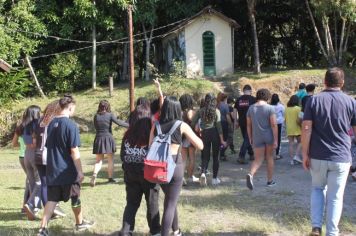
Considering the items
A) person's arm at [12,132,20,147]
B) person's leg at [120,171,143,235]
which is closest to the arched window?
person's arm at [12,132,20,147]

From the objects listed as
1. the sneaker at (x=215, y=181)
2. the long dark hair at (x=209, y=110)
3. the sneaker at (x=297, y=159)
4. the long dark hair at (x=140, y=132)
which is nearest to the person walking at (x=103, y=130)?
the long dark hair at (x=209, y=110)

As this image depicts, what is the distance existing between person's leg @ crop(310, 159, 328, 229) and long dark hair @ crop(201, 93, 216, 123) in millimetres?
3921

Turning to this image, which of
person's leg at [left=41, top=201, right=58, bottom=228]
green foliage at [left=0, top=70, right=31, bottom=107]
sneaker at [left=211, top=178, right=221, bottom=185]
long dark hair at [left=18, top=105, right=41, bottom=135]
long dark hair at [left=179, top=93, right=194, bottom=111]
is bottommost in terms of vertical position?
sneaker at [left=211, top=178, right=221, bottom=185]

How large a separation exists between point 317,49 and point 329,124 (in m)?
25.3

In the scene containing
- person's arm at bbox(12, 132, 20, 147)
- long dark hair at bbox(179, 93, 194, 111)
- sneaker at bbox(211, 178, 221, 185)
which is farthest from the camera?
sneaker at bbox(211, 178, 221, 185)

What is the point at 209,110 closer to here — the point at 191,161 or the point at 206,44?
the point at 191,161

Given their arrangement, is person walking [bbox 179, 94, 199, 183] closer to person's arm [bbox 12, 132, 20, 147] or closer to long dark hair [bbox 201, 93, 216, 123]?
long dark hair [bbox 201, 93, 216, 123]

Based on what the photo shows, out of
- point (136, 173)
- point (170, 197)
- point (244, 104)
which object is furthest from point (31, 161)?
point (244, 104)

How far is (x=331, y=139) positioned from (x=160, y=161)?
6.15 ft

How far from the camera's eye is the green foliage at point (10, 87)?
75.6ft

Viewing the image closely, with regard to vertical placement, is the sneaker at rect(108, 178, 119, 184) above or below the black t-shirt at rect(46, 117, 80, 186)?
below

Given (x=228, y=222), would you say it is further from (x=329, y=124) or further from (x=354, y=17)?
(x=354, y=17)

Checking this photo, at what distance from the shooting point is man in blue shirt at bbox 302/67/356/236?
216 inches

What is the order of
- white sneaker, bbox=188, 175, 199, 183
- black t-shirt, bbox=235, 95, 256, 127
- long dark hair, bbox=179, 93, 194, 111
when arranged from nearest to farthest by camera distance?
1. long dark hair, bbox=179, 93, 194, 111
2. white sneaker, bbox=188, 175, 199, 183
3. black t-shirt, bbox=235, 95, 256, 127
